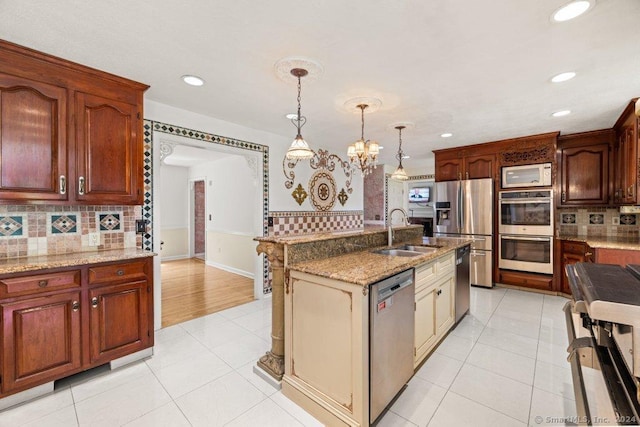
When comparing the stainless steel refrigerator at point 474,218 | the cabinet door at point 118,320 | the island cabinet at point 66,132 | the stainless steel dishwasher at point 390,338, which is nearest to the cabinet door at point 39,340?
the cabinet door at point 118,320

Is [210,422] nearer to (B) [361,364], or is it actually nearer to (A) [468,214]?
(B) [361,364]

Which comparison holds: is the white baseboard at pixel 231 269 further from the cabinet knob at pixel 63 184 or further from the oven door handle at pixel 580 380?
the oven door handle at pixel 580 380

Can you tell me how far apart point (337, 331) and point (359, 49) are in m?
1.89

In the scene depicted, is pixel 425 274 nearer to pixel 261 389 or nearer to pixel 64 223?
pixel 261 389

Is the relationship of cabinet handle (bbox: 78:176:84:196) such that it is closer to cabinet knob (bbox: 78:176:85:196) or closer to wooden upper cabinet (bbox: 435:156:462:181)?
cabinet knob (bbox: 78:176:85:196)

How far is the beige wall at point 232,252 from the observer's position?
16.9ft

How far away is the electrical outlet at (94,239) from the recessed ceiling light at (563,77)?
14.0 ft

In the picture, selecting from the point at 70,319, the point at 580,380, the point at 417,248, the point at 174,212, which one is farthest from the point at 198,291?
the point at 580,380

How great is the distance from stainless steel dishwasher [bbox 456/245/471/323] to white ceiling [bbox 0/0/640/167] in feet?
5.30

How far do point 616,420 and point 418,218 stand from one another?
23.7ft

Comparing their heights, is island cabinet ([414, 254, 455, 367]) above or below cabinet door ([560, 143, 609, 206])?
below

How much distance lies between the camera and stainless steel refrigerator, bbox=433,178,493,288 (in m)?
4.36

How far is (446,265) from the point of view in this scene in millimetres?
2611

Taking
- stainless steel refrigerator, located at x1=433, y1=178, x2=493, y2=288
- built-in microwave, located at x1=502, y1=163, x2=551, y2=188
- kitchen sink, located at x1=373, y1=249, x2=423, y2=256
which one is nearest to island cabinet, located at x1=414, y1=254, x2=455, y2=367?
kitchen sink, located at x1=373, y1=249, x2=423, y2=256
